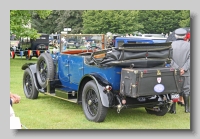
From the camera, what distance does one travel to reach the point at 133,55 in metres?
6.04

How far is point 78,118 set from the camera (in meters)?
6.78

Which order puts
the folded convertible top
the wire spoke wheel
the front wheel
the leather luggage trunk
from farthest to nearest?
1. the wire spoke wheel
2. the front wheel
3. the folded convertible top
4. the leather luggage trunk

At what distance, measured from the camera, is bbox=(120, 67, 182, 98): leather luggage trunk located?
5738mm

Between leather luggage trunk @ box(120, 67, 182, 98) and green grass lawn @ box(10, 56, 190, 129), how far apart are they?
0.71 m

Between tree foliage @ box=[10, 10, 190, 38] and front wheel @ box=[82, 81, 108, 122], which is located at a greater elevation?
tree foliage @ box=[10, 10, 190, 38]

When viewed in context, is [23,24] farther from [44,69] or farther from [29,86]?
[44,69]

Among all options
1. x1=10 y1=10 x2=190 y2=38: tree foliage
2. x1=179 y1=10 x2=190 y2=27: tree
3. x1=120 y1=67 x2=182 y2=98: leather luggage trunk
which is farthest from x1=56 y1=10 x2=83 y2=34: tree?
x1=120 y1=67 x2=182 y2=98: leather luggage trunk

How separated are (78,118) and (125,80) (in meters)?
1.36

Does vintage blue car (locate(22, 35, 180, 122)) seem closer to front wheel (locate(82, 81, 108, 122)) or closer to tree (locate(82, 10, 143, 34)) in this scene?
front wheel (locate(82, 81, 108, 122))

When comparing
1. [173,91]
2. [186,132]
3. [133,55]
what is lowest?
[186,132]

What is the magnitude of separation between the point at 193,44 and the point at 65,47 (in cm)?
313

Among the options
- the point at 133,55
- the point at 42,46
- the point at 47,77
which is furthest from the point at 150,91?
the point at 42,46

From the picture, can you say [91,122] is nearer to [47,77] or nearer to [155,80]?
[155,80]

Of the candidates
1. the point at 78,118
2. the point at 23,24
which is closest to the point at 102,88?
the point at 78,118
